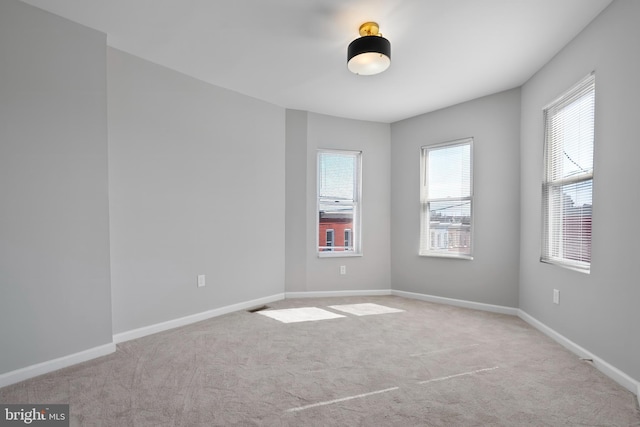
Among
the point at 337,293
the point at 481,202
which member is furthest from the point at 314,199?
the point at 481,202

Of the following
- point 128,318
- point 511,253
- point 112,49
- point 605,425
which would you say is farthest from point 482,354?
point 112,49

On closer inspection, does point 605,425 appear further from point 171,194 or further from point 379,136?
point 379,136

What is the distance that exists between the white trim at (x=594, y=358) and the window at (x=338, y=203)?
237 centimetres

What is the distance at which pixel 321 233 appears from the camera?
473 cm

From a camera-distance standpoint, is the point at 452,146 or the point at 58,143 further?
the point at 452,146

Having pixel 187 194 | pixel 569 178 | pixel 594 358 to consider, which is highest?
pixel 569 178

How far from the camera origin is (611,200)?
90.3 inches

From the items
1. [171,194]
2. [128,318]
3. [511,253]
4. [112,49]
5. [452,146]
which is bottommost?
[128,318]

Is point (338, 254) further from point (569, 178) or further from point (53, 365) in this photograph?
point (53, 365)

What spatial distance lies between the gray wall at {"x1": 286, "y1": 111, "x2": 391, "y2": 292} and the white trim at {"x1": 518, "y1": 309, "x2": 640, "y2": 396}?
2.06 meters

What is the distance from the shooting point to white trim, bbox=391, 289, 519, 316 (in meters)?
3.86

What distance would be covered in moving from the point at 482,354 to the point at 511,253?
Result: 5.32 feet

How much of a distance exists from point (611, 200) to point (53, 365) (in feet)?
13.6

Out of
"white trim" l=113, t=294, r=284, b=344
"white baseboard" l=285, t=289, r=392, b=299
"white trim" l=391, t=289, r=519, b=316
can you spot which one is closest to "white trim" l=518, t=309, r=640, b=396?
"white trim" l=391, t=289, r=519, b=316
